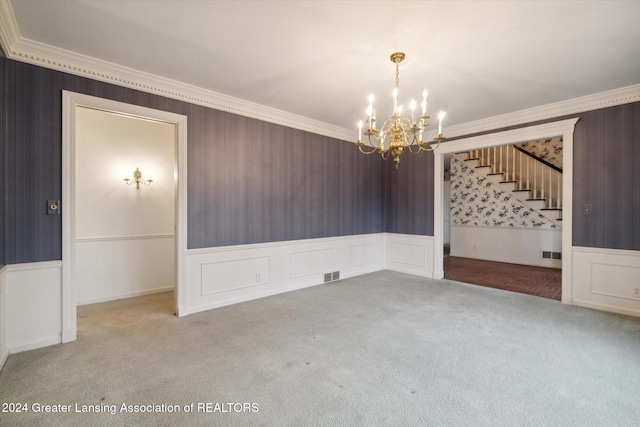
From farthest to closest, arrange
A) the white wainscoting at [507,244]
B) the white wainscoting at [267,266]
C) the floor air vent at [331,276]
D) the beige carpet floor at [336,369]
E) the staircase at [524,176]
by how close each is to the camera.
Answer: the staircase at [524,176] → the white wainscoting at [507,244] → the floor air vent at [331,276] → the white wainscoting at [267,266] → the beige carpet floor at [336,369]

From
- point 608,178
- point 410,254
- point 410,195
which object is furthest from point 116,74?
point 608,178

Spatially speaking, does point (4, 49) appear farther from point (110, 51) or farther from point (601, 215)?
point (601, 215)

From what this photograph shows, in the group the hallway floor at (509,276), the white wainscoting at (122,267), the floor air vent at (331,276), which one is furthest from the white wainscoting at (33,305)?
the hallway floor at (509,276)

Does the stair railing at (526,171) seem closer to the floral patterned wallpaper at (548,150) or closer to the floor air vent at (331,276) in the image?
the floral patterned wallpaper at (548,150)

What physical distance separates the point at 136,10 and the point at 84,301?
375 cm

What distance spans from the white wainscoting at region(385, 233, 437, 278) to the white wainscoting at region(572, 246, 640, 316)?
2.06 metres

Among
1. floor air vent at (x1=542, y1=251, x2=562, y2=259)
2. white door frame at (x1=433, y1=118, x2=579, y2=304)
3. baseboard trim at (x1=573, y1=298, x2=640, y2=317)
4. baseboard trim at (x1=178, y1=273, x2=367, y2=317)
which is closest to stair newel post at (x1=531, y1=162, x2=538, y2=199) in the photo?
floor air vent at (x1=542, y1=251, x2=562, y2=259)

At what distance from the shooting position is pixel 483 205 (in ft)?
25.7

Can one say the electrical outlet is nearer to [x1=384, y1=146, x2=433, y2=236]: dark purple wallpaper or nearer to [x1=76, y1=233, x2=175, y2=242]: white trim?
[x1=76, y1=233, x2=175, y2=242]: white trim

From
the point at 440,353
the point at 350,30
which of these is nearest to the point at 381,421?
the point at 440,353

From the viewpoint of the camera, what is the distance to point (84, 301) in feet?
13.2

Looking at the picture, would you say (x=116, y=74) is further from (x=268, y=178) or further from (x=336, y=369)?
(x=336, y=369)

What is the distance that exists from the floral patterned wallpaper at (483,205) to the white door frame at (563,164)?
316 centimetres

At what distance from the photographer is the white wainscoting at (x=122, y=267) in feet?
13.4
